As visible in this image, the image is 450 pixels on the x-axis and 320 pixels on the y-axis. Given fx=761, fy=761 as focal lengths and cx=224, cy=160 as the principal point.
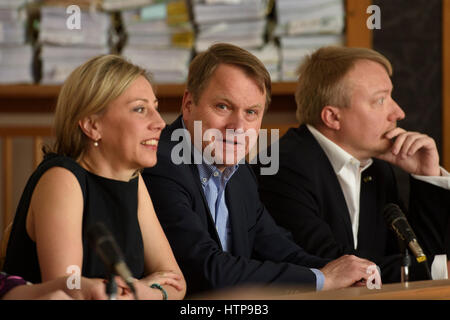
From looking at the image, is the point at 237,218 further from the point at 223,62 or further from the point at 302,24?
the point at 302,24

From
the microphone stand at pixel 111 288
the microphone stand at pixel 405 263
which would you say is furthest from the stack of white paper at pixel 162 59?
the microphone stand at pixel 111 288

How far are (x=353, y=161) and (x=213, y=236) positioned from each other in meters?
0.72

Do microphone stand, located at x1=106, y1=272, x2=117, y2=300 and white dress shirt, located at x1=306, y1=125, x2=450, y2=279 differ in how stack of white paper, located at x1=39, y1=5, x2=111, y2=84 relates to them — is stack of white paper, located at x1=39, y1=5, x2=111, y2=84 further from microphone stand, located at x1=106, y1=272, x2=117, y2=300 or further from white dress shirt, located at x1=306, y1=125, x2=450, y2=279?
microphone stand, located at x1=106, y1=272, x2=117, y2=300

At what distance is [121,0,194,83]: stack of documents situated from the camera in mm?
3016

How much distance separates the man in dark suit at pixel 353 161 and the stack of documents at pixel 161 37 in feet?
1.93

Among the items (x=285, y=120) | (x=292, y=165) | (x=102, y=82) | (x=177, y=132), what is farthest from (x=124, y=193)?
(x=285, y=120)

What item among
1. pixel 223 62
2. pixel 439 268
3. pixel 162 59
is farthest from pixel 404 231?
pixel 162 59

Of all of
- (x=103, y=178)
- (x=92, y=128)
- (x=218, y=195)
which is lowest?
(x=218, y=195)

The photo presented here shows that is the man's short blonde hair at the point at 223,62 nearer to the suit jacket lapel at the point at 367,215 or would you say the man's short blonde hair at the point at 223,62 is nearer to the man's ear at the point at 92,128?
the man's ear at the point at 92,128

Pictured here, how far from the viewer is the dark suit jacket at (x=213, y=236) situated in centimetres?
179

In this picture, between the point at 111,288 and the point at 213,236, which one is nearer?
the point at 111,288

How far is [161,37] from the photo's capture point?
3023 mm

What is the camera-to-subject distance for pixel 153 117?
171 cm

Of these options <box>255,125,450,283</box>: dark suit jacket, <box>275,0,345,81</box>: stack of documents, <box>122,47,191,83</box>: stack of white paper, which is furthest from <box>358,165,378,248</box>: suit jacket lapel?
<box>122,47,191,83</box>: stack of white paper
